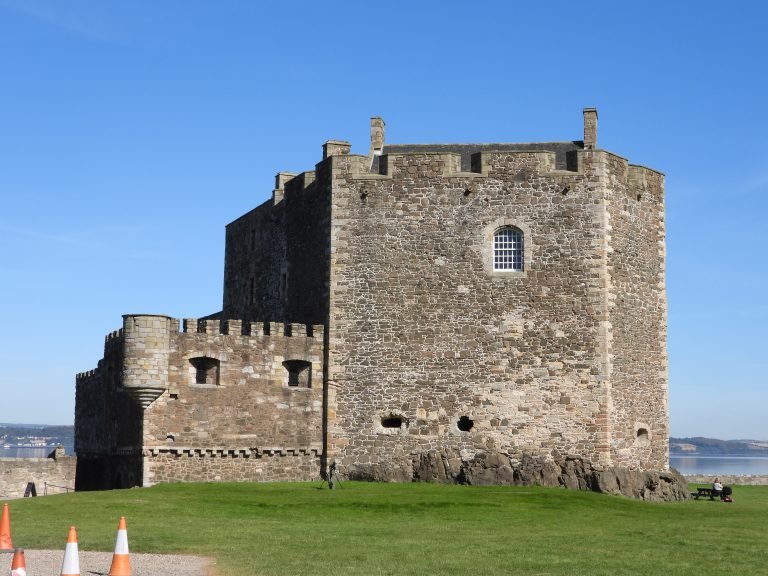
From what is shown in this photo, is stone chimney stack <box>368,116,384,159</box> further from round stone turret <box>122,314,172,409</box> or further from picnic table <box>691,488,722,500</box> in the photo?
picnic table <box>691,488,722,500</box>

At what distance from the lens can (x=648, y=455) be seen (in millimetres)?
36781

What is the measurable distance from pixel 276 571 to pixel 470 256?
20.1 metres

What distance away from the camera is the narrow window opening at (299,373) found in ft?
117

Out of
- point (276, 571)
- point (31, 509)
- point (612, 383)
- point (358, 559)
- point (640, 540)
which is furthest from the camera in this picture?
point (612, 383)

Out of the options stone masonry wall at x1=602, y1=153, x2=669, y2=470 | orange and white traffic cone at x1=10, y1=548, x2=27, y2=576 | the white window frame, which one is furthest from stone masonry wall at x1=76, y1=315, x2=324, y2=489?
orange and white traffic cone at x1=10, y1=548, x2=27, y2=576

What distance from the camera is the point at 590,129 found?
124 ft

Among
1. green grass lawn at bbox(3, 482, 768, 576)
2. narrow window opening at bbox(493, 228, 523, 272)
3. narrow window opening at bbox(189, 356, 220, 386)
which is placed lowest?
green grass lawn at bbox(3, 482, 768, 576)

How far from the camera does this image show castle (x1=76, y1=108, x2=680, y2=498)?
112 feet

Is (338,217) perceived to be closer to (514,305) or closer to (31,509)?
(514,305)

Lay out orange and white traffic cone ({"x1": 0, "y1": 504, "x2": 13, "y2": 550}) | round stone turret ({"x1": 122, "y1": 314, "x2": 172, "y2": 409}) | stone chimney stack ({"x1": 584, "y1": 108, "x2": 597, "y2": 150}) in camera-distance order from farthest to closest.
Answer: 1. stone chimney stack ({"x1": 584, "y1": 108, "x2": 597, "y2": 150})
2. round stone turret ({"x1": 122, "y1": 314, "x2": 172, "y2": 409})
3. orange and white traffic cone ({"x1": 0, "y1": 504, "x2": 13, "y2": 550})

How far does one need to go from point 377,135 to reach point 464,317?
28.7ft

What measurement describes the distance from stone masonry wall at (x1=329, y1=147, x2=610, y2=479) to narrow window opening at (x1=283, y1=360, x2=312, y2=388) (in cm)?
77

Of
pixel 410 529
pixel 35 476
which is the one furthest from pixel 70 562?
pixel 35 476

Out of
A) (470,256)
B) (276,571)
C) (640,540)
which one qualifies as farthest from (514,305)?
(276,571)
